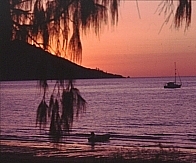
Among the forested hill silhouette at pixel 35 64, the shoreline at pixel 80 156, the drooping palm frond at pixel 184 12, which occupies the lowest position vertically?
the shoreline at pixel 80 156

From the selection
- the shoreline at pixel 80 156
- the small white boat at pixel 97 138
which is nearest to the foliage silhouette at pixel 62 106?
the shoreline at pixel 80 156

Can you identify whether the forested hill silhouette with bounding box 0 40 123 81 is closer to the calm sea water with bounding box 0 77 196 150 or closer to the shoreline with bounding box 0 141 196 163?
the shoreline with bounding box 0 141 196 163

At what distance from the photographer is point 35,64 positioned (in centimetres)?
352

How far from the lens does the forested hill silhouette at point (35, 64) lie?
3428 mm

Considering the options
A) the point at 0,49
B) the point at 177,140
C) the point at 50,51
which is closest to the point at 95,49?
the point at 50,51

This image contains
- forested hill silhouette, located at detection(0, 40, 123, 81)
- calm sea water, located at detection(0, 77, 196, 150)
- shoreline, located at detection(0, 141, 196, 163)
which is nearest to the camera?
forested hill silhouette, located at detection(0, 40, 123, 81)

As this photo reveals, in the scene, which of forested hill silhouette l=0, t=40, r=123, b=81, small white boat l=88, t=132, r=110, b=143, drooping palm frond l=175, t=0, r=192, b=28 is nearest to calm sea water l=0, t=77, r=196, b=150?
small white boat l=88, t=132, r=110, b=143

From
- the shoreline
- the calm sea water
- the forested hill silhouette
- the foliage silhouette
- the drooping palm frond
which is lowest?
the calm sea water

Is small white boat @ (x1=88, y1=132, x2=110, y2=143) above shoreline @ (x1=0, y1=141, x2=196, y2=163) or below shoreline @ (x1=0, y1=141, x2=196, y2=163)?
below

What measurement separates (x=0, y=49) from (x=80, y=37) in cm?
57

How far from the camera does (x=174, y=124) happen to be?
14906 mm

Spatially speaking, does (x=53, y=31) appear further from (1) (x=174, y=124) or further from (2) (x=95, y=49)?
(1) (x=174, y=124)

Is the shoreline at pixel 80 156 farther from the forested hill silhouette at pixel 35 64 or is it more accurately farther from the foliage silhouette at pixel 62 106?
the forested hill silhouette at pixel 35 64

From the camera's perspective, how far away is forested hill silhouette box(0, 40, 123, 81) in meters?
3.43
